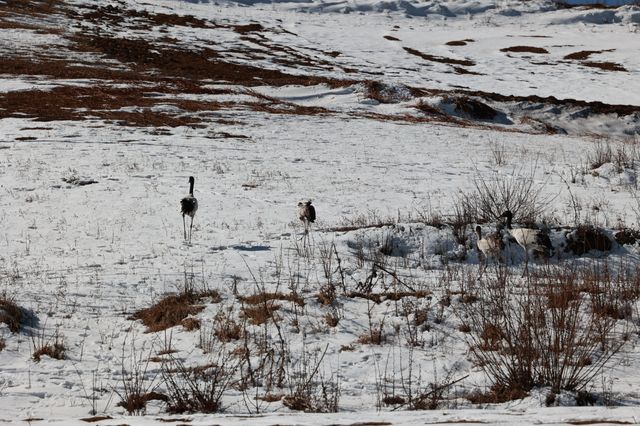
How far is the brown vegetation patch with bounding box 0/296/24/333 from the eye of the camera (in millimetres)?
5827

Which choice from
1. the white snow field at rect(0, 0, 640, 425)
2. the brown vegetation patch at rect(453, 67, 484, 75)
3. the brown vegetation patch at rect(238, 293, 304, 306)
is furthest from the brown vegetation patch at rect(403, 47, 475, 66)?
the brown vegetation patch at rect(238, 293, 304, 306)

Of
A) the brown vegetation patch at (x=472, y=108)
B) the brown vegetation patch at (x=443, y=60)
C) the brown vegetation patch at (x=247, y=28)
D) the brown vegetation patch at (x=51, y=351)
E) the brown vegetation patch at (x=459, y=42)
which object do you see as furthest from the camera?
the brown vegetation patch at (x=247, y=28)

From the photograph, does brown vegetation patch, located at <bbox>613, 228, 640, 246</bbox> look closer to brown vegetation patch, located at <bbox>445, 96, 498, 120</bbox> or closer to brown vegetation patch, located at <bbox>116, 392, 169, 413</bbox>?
brown vegetation patch, located at <bbox>116, 392, 169, 413</bbox>

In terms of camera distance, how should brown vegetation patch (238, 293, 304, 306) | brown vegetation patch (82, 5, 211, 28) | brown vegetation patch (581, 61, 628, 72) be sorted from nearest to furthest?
1. brown vegetation patch (238, 293, 304, 306)
2. brown vegetation patch (581, 61, 628, 72)
3. brown vegetation patch (82, 5, 211, 28)

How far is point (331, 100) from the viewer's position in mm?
32750

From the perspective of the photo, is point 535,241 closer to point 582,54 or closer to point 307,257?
point 307,257

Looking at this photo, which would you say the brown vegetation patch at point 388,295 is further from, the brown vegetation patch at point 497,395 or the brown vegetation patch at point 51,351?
the brown vegetation patch at point 51,351

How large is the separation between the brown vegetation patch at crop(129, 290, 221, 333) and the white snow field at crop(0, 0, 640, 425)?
3cm

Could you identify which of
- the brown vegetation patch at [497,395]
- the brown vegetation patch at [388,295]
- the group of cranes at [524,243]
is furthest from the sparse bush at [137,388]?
the group of cranes at [524,243]

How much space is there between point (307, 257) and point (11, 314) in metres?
4.16

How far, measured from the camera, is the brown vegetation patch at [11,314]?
583cm

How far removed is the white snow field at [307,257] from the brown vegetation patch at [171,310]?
0.03m

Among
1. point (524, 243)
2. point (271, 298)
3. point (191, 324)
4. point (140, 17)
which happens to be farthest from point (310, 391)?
point (140, 17)

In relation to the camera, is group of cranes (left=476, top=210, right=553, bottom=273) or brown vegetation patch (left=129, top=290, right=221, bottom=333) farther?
group of cranes (left=476, top=210, right=553, bottom=273)
